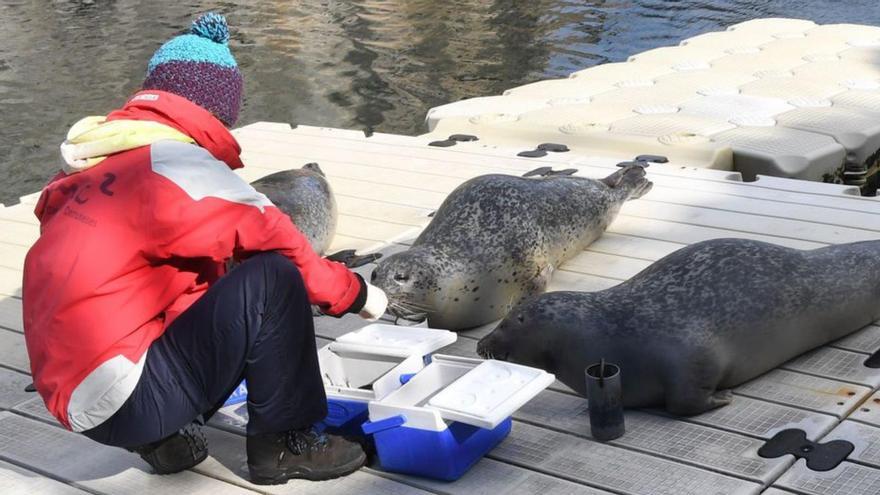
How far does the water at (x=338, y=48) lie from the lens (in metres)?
10.8

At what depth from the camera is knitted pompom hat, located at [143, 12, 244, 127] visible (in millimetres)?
2807

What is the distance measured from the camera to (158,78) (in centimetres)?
283

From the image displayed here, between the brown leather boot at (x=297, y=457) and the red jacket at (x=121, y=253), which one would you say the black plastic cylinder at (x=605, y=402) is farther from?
the red jacket at (x=121, y=253)

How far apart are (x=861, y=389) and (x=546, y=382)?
0.90 meters

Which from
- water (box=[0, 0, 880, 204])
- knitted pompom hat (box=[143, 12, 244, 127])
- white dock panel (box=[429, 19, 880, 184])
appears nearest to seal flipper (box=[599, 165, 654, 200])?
white dock panel (box=[429, 19, 880, 184])

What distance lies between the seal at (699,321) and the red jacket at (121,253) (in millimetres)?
914

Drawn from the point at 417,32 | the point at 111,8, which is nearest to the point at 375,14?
the point at 417,32

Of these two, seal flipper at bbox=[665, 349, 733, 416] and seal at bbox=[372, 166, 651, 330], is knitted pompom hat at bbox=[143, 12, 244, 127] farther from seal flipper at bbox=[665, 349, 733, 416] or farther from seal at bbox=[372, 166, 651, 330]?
seal flipper at bbox=[665, 349, 733, 416]

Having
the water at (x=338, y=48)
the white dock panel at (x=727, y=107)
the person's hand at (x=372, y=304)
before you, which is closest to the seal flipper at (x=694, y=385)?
the person's hand at (x=372, y=304)

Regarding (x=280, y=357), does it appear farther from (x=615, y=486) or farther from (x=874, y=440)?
(x=874, y=440)

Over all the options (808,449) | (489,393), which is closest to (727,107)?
(808,449)

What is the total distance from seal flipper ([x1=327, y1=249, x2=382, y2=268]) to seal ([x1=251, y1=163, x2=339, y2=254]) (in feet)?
0.32

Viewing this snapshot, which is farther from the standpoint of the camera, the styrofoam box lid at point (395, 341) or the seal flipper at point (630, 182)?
the seal flipper at point (630, 182)

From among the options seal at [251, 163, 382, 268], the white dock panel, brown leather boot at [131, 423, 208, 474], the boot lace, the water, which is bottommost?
the water
